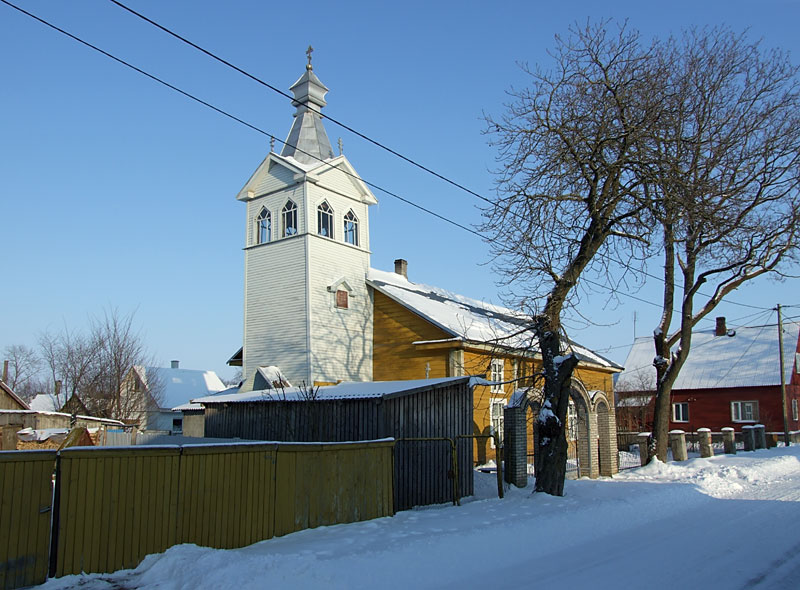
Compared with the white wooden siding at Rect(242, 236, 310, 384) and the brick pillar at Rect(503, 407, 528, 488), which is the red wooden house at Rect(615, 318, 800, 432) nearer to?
the white wooden siding at Rect(242, 236, 310, 384)

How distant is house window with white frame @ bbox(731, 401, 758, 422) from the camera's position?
43.1 m

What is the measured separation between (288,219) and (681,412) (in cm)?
3338

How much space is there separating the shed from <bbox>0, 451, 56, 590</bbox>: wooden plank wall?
21.8 ft

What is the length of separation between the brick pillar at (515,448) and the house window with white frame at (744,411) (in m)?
33.9

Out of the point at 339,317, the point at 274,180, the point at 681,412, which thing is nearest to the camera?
the point at 339,317

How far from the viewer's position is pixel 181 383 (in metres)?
50.5

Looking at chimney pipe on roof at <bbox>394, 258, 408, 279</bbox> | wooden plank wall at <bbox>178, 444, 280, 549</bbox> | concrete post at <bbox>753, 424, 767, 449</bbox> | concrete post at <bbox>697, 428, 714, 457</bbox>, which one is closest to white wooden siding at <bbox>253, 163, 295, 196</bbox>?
chimney pipe on roof at <bbox>394, 258, 408, 279</bbox>

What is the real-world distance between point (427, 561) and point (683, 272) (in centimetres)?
1837

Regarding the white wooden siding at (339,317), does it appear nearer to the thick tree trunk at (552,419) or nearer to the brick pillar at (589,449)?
the brick pillar at (589,449)

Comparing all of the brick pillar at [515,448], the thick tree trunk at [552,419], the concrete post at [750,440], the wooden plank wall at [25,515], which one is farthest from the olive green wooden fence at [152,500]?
the concrete post at [750,440]

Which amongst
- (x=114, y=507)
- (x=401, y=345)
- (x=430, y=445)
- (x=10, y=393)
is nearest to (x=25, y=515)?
(x=114, y=507)

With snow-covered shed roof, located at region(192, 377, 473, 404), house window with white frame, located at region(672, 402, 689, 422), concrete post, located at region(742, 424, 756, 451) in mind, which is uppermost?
snow-covered shed roof, located at region(192, 377, 473, 404)

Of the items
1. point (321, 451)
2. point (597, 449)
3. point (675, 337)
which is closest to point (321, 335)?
point (597, 449)

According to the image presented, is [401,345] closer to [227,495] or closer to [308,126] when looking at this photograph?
[308,126]
